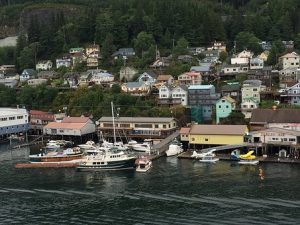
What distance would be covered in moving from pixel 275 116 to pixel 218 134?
14.3ft

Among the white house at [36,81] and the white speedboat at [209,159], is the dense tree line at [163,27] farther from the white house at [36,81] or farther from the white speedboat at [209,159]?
the white speedboat at [209,159]

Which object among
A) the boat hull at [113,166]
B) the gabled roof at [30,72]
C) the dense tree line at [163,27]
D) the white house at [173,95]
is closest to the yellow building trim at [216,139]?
the boat hull at [113,166]

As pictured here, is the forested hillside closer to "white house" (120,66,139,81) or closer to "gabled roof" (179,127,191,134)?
"white house" (120,66,139,81)

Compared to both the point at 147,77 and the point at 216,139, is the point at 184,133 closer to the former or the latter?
the point at 216,139

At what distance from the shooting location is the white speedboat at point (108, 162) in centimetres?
3262

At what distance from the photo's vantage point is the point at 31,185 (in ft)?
96.8

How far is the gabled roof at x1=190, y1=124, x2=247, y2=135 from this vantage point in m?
35.7

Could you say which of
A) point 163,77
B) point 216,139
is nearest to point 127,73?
point 163,77

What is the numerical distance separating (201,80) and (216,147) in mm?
13468

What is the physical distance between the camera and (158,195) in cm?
2602

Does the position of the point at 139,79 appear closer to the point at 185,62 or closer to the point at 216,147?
the point at 185,62

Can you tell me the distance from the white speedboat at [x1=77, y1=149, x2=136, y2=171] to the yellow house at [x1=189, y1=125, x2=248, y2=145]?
5.42 metres

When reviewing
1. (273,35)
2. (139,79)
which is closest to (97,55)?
(139,79)

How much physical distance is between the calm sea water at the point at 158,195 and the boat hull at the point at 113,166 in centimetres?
55
